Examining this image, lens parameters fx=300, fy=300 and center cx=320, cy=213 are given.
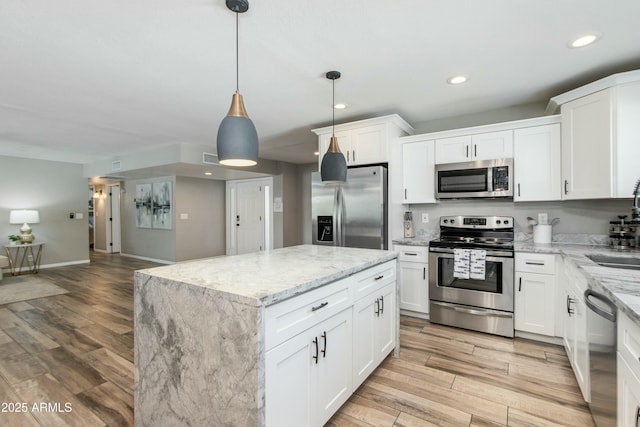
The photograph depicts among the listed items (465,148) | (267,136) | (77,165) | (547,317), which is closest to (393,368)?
(547,317)

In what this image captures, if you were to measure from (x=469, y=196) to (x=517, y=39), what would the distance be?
5.32 feet

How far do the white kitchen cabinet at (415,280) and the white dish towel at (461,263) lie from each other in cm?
32

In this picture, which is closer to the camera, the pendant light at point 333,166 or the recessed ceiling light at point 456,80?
the pendant light at point 333,166

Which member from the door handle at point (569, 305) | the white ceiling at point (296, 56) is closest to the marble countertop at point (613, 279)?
the door handle at point (569, 305)

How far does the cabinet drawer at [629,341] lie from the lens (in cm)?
112

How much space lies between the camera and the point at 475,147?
3.28 metres

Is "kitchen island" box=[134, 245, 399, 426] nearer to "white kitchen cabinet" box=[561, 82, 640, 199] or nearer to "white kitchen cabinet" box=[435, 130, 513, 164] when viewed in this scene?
"white kitchen cabinet" box=[435, 130, 513, 164]

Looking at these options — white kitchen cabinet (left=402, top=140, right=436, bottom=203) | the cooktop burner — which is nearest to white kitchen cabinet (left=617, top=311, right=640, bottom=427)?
the cooktop burner

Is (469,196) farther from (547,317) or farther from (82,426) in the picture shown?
(82,426)

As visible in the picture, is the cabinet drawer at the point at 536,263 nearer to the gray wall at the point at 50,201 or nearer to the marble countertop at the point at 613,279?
the marble countertop at the point at 613,279

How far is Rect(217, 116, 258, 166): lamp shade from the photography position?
160 centimetres

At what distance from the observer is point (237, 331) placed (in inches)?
49.2

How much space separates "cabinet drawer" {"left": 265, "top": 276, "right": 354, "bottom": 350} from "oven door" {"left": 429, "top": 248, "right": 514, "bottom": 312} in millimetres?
1720

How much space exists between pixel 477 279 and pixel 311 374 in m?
2.23
